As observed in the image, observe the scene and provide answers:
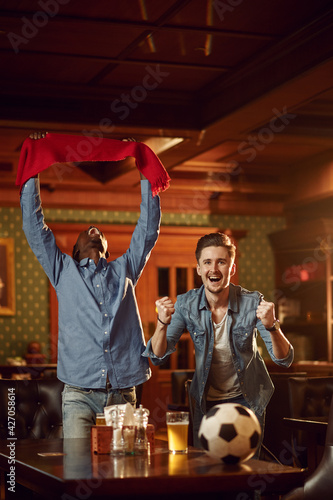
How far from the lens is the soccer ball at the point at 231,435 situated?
83.6 inches

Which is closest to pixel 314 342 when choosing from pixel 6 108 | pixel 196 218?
pixel 196 218

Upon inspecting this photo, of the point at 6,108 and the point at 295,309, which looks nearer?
the point at 6,108

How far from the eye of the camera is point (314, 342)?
27.9 ft

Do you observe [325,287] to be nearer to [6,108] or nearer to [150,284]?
[150,284]

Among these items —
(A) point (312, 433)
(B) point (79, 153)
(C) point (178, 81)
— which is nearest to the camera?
(B) point (79, 153)

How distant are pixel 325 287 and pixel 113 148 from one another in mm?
5313

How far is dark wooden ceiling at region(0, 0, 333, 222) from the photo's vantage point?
13.6 ft

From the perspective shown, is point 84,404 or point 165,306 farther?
point 84,404

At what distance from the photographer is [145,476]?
6.45 ft

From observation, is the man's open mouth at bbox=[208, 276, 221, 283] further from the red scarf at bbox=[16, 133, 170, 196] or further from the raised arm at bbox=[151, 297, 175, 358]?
the red scarf at bbox=[16, 133, 170, 196]

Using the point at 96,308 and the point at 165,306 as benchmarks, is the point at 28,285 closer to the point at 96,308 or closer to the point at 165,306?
the point at 96,308

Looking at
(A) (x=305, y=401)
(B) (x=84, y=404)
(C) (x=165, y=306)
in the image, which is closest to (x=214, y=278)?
(C) (x=165, y=306)

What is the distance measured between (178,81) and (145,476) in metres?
3.89

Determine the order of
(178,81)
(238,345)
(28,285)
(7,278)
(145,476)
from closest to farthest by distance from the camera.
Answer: (145,476) < (238,345) < (178,81) < (7,278) < (28,285)
